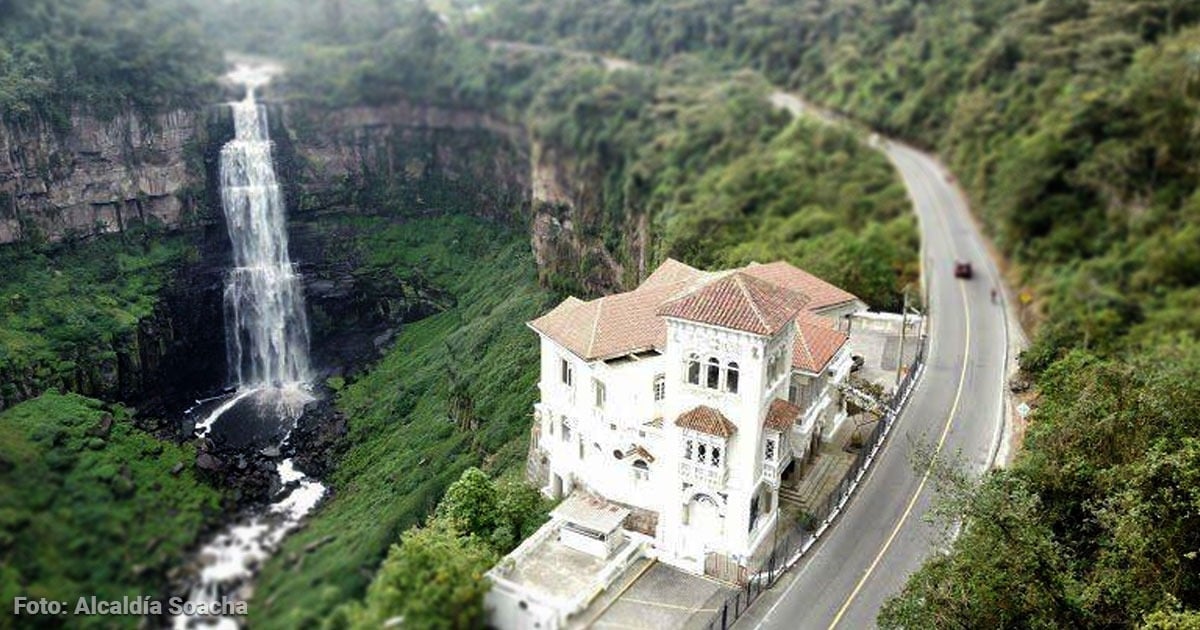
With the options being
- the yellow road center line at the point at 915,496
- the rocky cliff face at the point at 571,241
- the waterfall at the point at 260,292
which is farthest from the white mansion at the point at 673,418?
the waterfall at the point at 260,292

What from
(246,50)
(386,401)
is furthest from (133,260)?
(246,50)

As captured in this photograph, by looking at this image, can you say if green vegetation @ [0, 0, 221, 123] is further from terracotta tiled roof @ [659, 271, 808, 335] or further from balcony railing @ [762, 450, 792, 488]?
balcony railing @ [762, 450, 792, 488]

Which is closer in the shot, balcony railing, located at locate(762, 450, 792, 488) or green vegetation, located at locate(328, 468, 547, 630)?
green vegetation, located at locate(328, 468, 547, 630)

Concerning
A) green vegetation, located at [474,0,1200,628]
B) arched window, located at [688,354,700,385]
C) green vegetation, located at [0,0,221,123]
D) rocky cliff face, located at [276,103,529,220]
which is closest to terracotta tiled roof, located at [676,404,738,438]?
arched window, located at [688,354,700,385]

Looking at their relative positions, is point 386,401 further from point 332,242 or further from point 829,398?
point 829,398

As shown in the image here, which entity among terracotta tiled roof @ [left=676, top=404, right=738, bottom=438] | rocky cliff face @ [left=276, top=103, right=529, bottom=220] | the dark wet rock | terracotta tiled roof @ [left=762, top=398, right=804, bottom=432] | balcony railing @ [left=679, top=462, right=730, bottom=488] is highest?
rocky cliff face @ [left=276, top=103, right=529, bottom=220]
